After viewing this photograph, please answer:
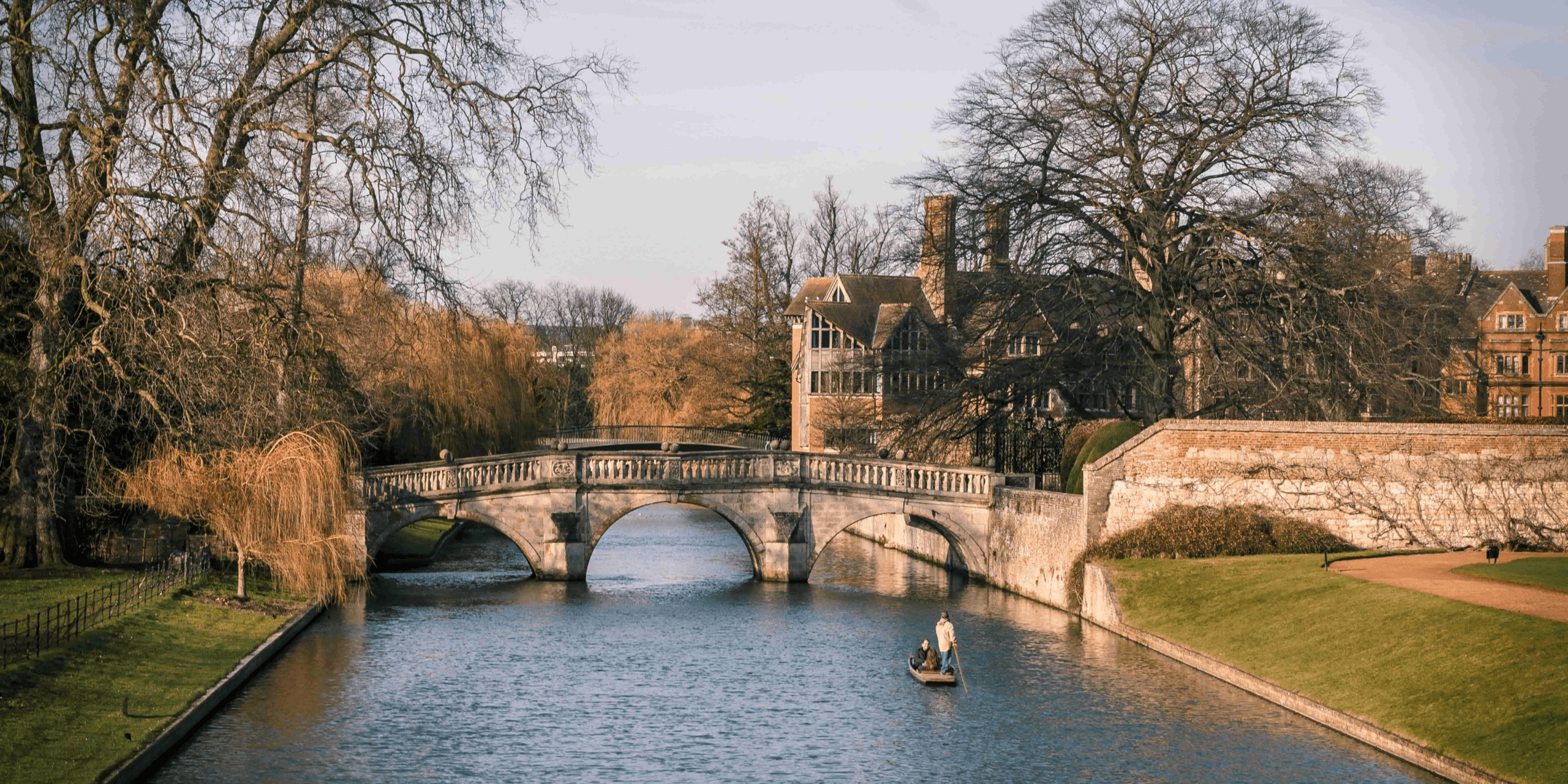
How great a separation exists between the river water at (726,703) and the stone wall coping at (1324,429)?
4275 millimetres

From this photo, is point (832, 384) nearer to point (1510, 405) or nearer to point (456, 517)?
point (456, 517)

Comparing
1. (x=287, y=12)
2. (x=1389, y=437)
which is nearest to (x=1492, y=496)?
(x=1389, y=437)

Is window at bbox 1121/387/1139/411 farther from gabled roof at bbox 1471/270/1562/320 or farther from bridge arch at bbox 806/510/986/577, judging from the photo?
gabled roof at bbox 1471/270/1562/320

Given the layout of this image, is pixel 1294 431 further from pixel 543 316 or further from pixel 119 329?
pixel 543 316

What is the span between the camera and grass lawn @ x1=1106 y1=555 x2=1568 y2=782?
1875cm

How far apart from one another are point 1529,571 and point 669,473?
20.5 m

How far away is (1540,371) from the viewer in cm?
8081

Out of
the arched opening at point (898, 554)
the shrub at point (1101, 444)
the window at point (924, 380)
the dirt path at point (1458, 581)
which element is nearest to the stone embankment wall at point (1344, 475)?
the dirt path at point (1458, 581)

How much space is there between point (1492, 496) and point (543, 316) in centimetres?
12252

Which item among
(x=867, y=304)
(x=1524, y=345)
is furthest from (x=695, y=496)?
(x=1524, y=345)

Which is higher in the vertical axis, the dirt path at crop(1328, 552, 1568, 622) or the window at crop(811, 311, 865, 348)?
the window at crop(811, 311, 865, 348)

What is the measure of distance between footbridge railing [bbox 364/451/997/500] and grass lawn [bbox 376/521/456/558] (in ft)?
22.7

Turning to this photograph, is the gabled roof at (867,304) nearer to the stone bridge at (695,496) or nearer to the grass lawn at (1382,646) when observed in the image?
the stone bridge at (695,496)

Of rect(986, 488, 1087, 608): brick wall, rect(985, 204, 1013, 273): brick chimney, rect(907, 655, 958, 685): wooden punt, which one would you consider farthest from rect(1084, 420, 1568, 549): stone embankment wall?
rect(907, 655, 958, 685): wooden punt
